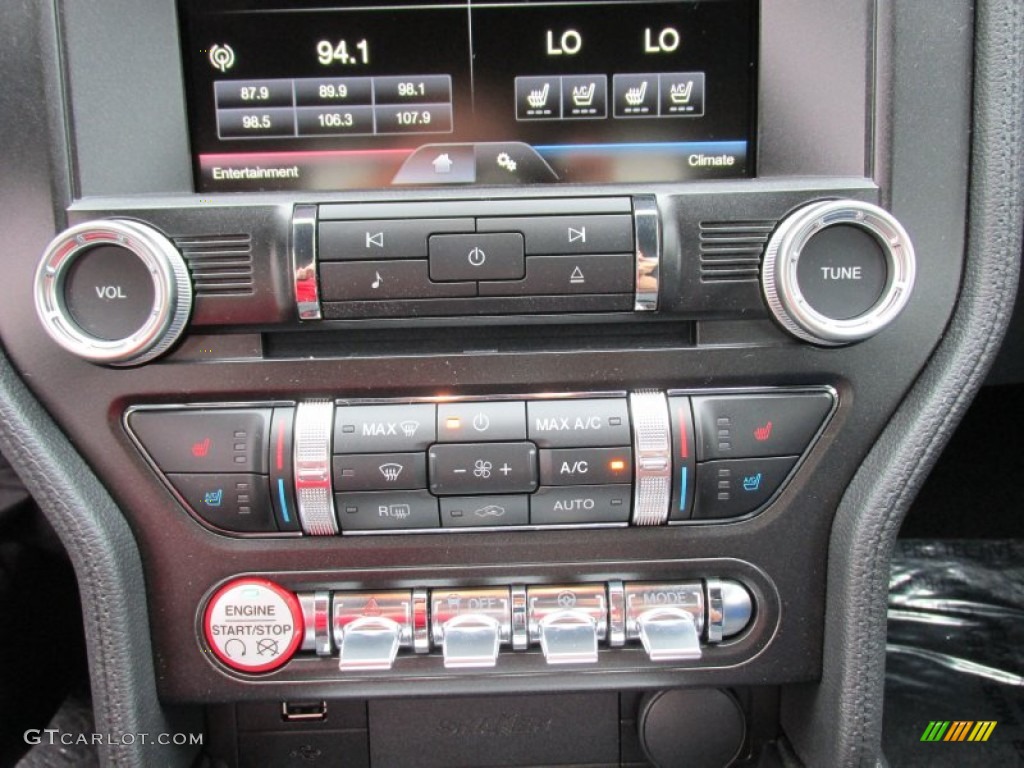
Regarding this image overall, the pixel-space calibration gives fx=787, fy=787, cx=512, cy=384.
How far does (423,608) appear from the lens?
0.78 meters

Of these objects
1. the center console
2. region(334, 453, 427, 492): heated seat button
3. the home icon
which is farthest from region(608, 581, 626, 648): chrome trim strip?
the home icon

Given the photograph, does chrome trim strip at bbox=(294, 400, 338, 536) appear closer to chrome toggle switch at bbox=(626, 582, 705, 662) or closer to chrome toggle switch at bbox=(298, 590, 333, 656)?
chrome toggle switch at bbox=(298, 590, 333, 656)

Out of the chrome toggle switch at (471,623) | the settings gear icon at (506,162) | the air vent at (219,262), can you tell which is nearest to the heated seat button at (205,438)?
the air vent at (219,262)

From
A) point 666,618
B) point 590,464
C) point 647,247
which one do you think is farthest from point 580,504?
point 647,247

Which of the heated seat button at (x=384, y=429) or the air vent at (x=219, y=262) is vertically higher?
the air vent at (x=219, y=262)

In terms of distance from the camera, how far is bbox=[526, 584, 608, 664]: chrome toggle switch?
2.47 feet

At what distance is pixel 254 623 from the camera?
2.58 ft

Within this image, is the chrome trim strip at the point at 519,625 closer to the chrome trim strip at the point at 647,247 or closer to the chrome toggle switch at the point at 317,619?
the chrome toggle switch at the point at 317,619

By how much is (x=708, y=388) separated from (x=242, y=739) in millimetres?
644

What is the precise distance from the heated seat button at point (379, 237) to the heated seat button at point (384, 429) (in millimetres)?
147

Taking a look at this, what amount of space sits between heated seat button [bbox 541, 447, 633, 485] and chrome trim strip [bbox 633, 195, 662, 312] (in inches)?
6.0

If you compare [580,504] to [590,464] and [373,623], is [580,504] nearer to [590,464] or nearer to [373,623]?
[590,464]

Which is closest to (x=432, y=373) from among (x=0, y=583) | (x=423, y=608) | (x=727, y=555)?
(x=423, y=608)

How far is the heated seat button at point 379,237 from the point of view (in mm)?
711
